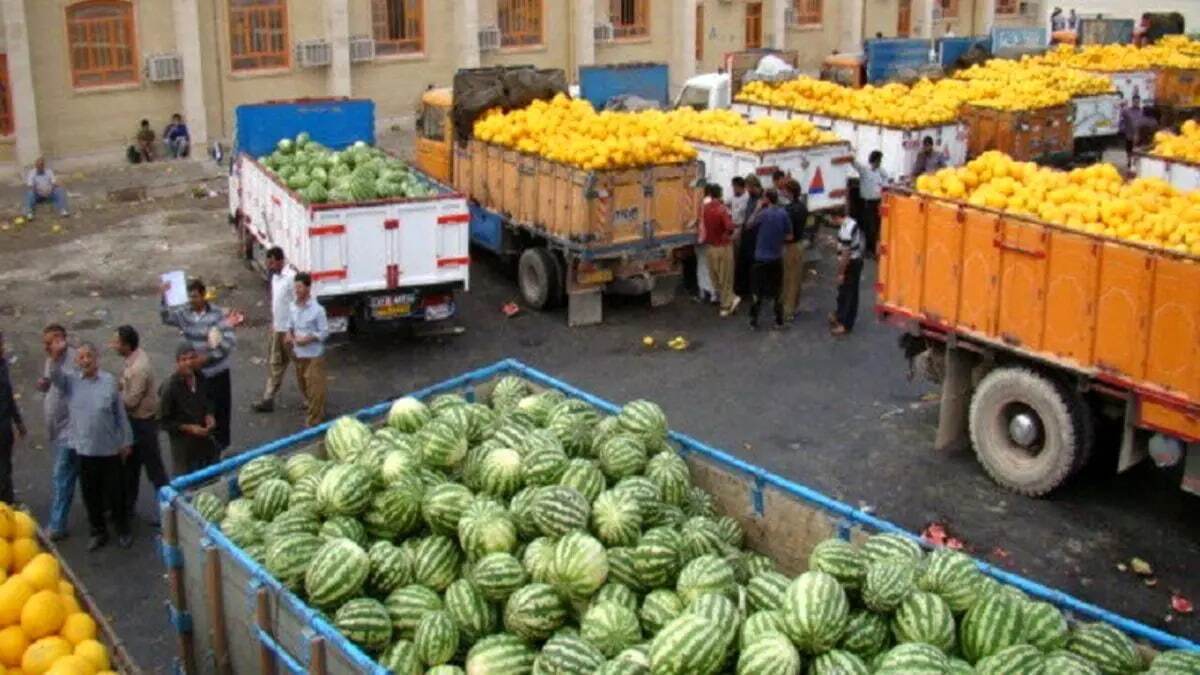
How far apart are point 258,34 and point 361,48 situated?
2.30 meters

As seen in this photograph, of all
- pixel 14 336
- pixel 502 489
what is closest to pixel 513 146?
pixel 14 336

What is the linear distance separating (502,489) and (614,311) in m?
9.70

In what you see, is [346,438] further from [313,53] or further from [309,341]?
[313,53]

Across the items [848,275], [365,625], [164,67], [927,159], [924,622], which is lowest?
[848,275]

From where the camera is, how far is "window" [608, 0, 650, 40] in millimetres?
32594

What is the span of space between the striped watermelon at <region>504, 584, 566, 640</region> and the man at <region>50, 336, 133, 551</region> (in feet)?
16.5

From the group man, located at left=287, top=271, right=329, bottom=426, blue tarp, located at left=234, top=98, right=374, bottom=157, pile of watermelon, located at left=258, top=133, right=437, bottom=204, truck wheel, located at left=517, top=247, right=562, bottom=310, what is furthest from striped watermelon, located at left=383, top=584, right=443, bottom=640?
blue tarp, located at left=234, top=98, right=374, bottom=157

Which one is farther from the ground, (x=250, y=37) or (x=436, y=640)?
(x=250, y=37)

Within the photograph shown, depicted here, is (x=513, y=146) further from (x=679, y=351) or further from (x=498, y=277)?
(x=679, y=351)

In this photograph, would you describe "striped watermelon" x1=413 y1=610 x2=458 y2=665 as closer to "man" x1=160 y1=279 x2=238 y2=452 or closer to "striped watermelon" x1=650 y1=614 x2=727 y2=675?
"striped watermelon" x1=650 y1=614 x2=727 y2=675

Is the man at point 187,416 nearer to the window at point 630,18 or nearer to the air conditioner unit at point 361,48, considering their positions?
the air conditioner unit at point 361,48

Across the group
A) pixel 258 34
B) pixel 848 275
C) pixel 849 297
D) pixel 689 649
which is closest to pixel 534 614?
pixel 689 649

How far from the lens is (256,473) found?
286 inches

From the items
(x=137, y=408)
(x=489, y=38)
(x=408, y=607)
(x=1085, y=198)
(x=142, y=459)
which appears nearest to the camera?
(x=408, y=607)
